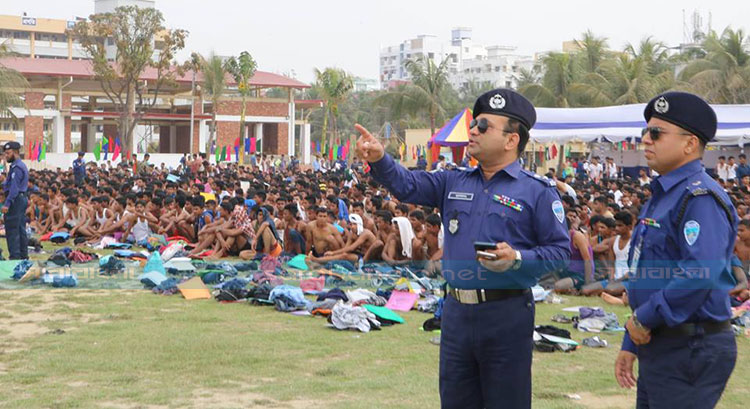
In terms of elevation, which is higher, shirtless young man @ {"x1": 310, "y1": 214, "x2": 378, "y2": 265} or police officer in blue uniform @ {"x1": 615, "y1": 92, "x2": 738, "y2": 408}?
police officer in blue uniform @ {"x1": 615, "y1": 92, "x2": 738, "y2": 408}

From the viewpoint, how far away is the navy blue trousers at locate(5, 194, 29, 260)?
12484 millimetres

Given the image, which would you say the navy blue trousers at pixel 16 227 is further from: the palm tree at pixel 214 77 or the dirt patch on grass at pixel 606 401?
the palm tree at pixel 214 77

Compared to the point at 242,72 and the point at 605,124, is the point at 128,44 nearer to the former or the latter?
the point at 242,72

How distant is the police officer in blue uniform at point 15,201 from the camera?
12.2m

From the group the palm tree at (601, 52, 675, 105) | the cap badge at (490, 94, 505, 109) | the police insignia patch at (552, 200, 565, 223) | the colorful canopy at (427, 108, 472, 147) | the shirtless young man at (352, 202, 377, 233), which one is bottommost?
the shirtless young man at (352, 202, 377, 233)

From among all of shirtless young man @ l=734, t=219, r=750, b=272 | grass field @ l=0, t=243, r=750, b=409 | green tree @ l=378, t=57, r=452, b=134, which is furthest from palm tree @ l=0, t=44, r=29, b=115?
shirtless young man @ l=734, t=219, r=750, b=272

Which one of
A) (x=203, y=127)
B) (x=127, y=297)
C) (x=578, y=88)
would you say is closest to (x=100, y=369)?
(x=127, y=297)

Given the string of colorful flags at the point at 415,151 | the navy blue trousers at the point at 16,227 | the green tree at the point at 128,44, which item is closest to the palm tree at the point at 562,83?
the string of colorful flags at the point at 415,151

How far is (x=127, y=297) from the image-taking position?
996cm

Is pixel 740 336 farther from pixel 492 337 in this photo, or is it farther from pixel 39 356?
pixel 39 356

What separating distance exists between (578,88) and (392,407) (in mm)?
31472

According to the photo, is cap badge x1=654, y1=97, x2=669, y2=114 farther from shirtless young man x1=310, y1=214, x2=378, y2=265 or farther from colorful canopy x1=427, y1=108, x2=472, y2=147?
colorful canopy x1=427, y1=108, x2=472, y2=147

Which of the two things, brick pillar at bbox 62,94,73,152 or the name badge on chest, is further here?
brick pillar at bbox 62,94,73,152

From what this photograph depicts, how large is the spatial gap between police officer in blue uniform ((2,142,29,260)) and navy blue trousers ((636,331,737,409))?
10.5 metres
